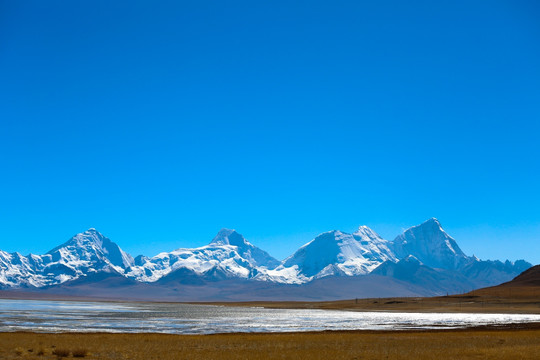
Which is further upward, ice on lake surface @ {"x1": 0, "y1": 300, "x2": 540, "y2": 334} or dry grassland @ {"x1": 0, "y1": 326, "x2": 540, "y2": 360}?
dry grassland @ {"x1": 0, "y1": 326, "x2": 540, "y2": 360}

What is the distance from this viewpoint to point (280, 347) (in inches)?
1891

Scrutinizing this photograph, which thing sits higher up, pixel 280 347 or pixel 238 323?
pixel 280 347

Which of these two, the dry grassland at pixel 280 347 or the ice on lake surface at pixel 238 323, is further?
the ice on lake surface at pixel 238 323

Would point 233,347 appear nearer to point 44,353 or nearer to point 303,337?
point 303,337

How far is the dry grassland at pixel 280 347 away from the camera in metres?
40.8

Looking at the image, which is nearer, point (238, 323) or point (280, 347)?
point (280, 347)

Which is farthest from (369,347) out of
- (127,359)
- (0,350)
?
(0,350)

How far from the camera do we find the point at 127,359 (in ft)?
127

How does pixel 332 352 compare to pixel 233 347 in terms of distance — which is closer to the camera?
pixel 332 352

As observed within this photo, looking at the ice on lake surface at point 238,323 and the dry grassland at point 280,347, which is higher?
the dry grassland at point 280,347

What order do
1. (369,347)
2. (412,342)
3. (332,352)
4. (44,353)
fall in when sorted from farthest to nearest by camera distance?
1. (412,342)
2. (369,347)
3. (332,352)
4. (44,353)

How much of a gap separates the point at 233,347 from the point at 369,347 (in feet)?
40.8

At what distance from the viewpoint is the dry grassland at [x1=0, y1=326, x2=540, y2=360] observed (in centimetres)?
4084

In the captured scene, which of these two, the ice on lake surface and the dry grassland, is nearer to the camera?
the dry grassland
